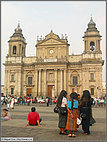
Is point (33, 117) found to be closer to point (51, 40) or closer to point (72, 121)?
point (72, 121)

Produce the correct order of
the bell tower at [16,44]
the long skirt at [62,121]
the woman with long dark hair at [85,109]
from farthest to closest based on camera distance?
the bell tower at [16,44]
the woman with long dark hair at [85,109]
the long skirt at [62,121]

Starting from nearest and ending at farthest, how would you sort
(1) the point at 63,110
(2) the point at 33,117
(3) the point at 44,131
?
1. (1) the point at 63,110
2. (3) the point at 44,131
3. (2) the point at 33,117

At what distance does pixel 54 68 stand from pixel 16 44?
12608mm

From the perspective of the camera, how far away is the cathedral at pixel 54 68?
42.2 metres

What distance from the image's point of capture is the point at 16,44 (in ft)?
156

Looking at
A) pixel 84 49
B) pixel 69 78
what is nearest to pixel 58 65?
pixel 69 78

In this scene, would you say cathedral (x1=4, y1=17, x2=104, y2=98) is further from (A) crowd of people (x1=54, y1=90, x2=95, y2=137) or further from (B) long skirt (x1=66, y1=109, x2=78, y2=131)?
(B) long skirt (x1=66, y1=109, x2=78, y2=131)

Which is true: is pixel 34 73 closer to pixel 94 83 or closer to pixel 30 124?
pixel 94 83

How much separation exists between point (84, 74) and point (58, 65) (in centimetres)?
663

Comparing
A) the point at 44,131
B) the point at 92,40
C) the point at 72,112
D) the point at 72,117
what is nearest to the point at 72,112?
the point at 72,112

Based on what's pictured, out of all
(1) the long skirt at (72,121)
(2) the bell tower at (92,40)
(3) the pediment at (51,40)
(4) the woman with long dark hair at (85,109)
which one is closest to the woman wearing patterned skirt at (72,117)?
(1) the long skirt at (72,121)

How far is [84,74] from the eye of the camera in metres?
42.5

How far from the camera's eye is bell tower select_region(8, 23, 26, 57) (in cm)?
4744

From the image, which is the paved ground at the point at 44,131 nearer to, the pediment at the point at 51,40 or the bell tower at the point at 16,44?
the pediment at the point at 51,40
